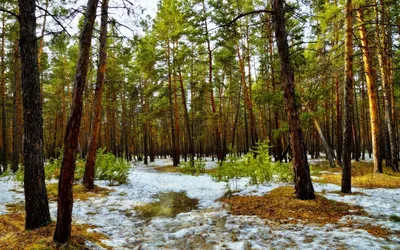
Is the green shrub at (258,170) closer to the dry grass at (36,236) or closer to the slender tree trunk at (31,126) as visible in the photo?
the dry grass at (36,236)

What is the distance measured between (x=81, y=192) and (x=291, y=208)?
23.8ft

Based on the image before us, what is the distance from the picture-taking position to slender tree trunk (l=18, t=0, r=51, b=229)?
4.82 metres

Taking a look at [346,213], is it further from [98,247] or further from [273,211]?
[98,247]

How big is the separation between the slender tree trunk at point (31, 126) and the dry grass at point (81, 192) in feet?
12.3

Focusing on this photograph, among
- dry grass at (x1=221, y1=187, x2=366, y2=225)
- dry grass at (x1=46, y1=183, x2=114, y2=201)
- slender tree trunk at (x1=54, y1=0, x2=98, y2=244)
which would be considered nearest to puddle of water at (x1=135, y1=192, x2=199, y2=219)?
dry grass at (x1=221, y1=187, x2=366, y2=225)

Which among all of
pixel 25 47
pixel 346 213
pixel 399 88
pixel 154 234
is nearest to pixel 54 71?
pixel 25 47

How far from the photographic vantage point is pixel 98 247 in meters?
4.41

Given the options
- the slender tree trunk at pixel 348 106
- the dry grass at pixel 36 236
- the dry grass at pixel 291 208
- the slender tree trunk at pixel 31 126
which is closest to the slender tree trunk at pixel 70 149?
the dry grass at pixel 36 236

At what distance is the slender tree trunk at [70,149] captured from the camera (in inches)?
156

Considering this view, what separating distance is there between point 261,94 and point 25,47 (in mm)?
12400

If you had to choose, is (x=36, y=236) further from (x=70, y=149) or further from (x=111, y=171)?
(x=111, y=171)

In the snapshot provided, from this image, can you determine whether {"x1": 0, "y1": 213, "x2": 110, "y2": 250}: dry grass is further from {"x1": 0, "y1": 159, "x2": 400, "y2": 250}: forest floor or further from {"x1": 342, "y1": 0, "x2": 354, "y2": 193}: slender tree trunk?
{"x1": 342, "y1": 0, "x2": 354, "y2": 193}: slender tree trunk

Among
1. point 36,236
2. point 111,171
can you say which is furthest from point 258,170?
point 36,236

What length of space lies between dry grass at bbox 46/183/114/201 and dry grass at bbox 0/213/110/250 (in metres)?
3.00
